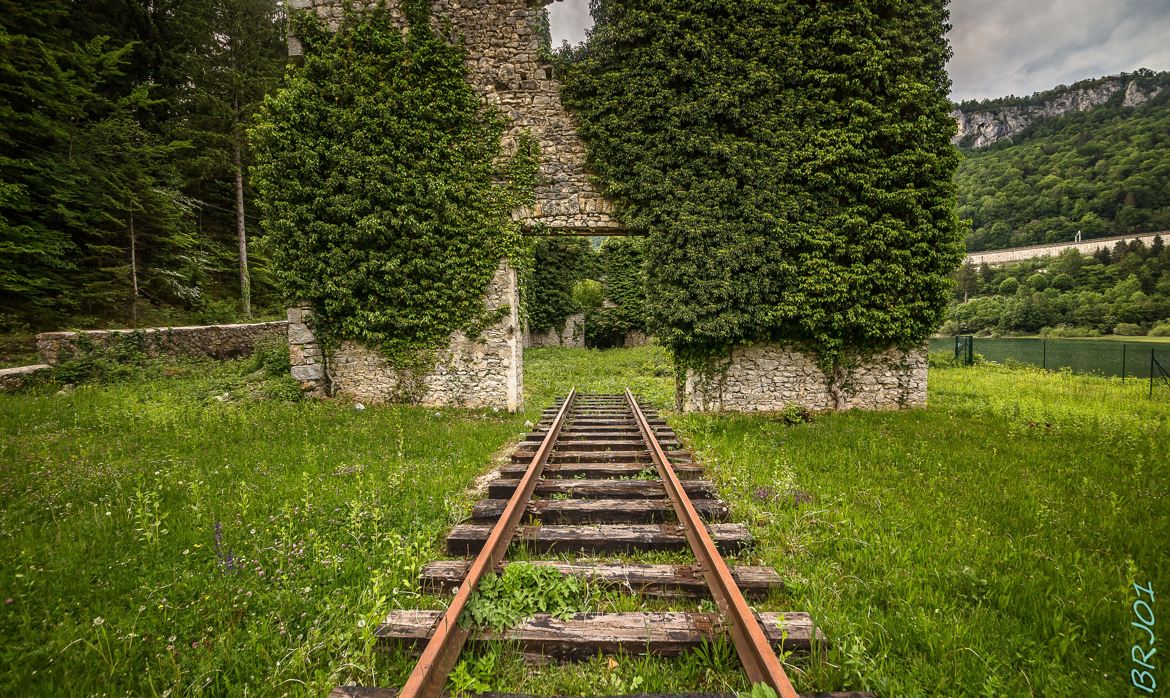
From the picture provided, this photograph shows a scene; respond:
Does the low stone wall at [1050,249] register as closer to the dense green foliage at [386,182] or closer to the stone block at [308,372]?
the dense green foliage at [386,182]

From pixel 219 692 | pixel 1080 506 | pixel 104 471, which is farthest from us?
pixel 104 471

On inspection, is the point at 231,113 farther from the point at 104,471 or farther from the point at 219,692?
the point at 219,692

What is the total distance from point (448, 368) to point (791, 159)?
8.53 metres

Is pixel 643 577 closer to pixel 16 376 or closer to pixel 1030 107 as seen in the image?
pixel 16 376

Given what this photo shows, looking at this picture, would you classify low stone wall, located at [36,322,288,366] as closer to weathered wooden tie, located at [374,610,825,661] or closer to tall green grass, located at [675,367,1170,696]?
weathered wooden tie, located at [374,610,825,661]

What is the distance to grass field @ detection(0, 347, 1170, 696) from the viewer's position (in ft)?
6.57

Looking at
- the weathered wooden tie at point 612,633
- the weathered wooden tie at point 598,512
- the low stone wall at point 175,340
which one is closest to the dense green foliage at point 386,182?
the weathered wooden tie at point 598,512

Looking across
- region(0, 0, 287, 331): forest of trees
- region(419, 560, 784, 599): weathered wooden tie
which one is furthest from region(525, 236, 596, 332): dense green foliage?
region(419, 560, 784, 599): weathered wooden tie

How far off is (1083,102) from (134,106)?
705 ft

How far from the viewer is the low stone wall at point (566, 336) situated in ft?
94.4

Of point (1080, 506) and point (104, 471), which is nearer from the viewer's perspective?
point (1080, 506)

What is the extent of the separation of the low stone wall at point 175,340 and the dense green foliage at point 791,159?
1439 centimetres

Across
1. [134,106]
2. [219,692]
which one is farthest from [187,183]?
[219,692]

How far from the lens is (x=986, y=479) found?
4648 mm
